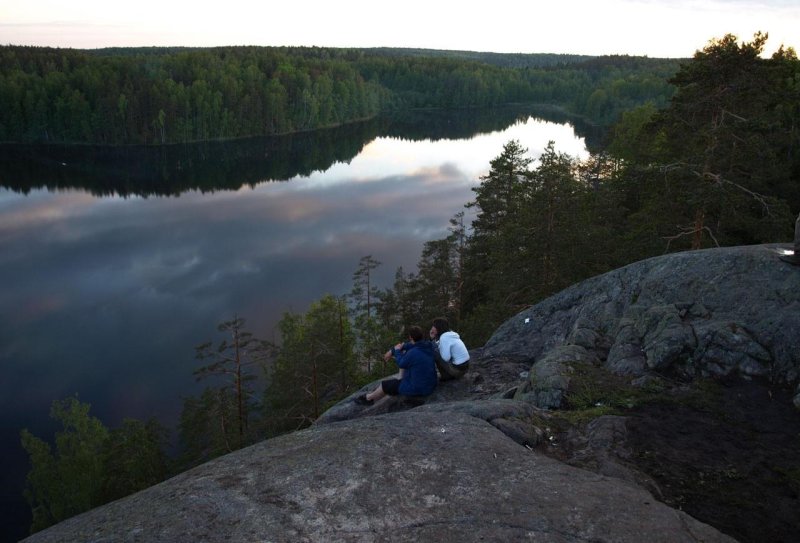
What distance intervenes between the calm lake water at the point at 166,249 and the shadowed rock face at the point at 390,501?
2589 centimetres

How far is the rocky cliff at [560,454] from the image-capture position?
559 cm

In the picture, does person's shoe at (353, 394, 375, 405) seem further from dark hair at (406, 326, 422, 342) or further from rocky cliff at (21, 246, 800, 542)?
dark hair at (406, 326, 422, 342)

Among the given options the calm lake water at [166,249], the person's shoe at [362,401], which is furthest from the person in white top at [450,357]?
the calm lake water at [166,249]

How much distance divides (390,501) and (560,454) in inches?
107

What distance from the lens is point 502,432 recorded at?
7.64m

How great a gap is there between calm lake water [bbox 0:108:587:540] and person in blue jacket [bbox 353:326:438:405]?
2432cm

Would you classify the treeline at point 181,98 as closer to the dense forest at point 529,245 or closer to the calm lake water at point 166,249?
the calm lake water at point 166,249

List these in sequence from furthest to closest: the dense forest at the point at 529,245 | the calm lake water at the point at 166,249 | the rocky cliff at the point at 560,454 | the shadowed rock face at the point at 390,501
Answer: the calm lake water at the point at 166,249, the dense forest at the point at 529,245, the rocky cliff at the point at 560,454, the shadowed rock face at the point at 390,501

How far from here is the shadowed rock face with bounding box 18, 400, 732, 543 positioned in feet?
17.9

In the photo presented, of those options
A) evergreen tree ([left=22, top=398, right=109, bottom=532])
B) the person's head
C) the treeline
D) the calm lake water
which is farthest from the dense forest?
the treeline

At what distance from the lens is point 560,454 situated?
7.44 m

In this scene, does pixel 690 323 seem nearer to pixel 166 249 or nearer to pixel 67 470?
pixel 67 470

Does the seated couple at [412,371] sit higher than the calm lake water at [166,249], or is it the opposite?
the seated couple at [412,371]

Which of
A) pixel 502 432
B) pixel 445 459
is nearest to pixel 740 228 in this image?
pixel 502 432
